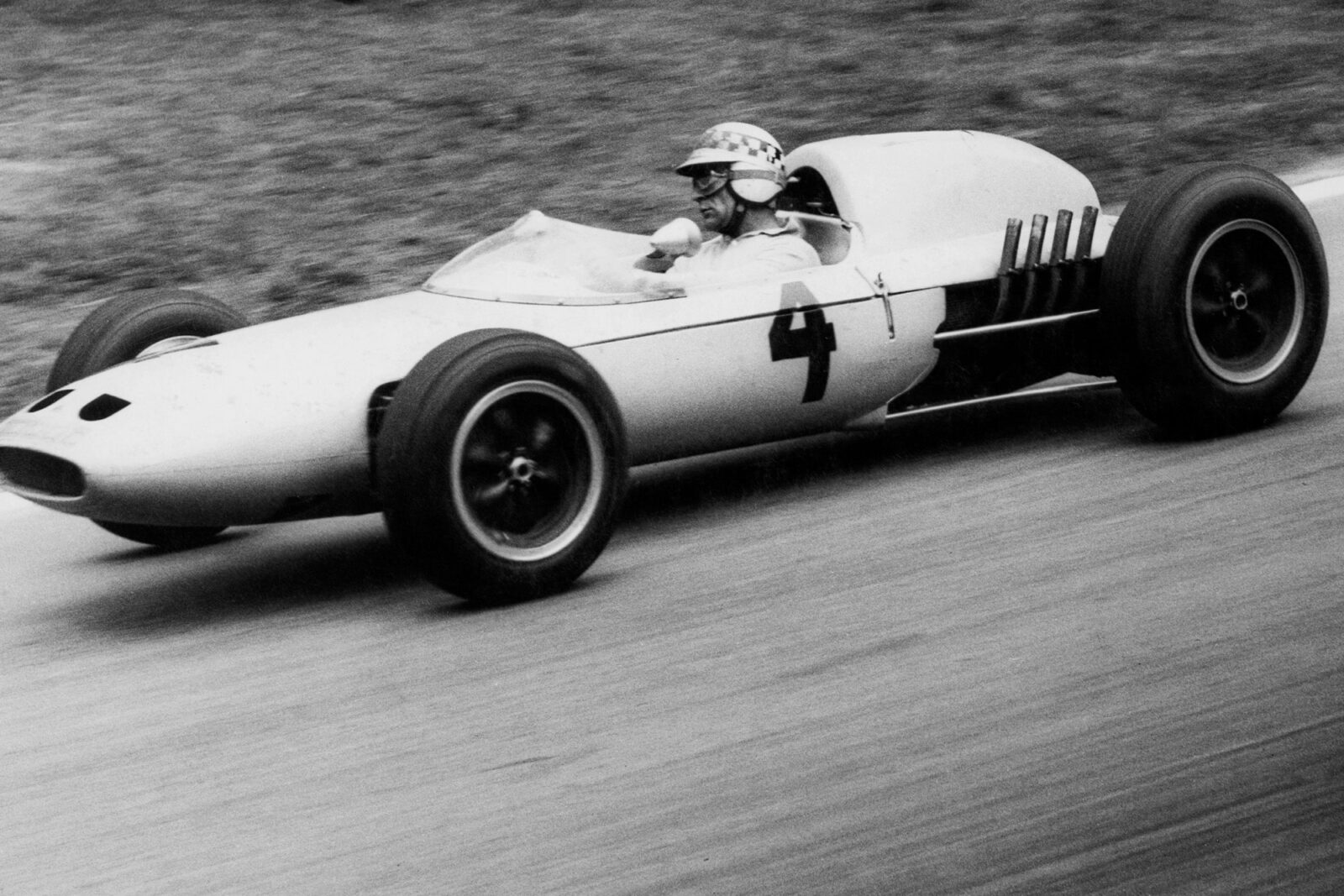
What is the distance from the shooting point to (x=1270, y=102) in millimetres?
11281

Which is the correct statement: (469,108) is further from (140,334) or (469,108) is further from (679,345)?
(679,345)

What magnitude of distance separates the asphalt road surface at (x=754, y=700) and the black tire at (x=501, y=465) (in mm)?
146

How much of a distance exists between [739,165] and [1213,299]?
5.18 ft

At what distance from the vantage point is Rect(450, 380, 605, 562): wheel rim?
5.06m

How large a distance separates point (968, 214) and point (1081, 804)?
3.09 meters

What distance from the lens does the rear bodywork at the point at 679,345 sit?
5.17 metres

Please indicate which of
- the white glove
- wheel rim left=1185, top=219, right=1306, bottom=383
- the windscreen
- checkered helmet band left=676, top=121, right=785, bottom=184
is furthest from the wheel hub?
wheel rim left=1185, top=219, right=1306, bottom=383

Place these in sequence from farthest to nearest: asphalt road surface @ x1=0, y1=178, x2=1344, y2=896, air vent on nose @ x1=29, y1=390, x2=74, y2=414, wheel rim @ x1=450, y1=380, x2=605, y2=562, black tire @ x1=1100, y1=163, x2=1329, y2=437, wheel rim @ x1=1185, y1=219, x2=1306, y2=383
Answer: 1. wheel rim @ x1=1185, y1=219, x2=1306, y2=383
2. black tire @ x1=1100, y1=163, x2=1329, y2=437
3. air vent on nose @ x1=29, y1=390, x2=74, y2=414
4. wheel rim @ x1=450, y1=380, x2=605, y2=562
5. asphalt road surface @ x1=0, y1=178, x2=1344, y2=896

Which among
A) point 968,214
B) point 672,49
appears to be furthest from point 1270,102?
point 968,214

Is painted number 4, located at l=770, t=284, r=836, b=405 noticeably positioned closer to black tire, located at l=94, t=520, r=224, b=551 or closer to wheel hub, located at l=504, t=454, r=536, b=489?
wheel hub, located at l=504, t=454, r=536, b=489

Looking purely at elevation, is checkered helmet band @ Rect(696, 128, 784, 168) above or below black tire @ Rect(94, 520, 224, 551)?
above

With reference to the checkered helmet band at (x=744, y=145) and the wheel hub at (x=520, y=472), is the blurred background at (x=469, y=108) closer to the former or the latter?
the checkered helmet band at (x=744, y=145)

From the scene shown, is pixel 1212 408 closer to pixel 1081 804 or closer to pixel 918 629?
pixel 918 629

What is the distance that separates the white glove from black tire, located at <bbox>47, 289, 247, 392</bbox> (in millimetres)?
1415
